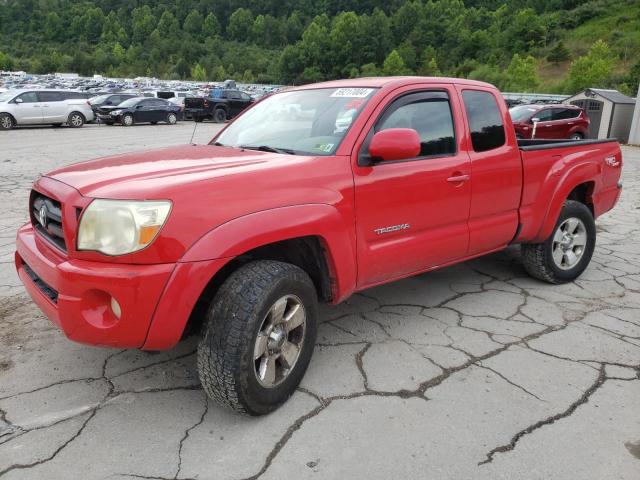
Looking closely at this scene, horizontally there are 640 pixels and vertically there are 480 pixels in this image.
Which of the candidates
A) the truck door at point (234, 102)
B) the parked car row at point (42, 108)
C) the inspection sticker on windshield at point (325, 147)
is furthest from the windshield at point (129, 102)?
the inspection sticker on windshield at point (325, 147)

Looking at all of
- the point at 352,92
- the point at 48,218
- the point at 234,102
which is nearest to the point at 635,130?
the point at 234,102

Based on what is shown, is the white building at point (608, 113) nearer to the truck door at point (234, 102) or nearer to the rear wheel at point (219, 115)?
the truck door at point (234, 102)

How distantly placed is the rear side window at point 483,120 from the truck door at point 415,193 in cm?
15

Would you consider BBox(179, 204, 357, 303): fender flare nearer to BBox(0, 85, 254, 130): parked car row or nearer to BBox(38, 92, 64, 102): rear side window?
BBox(0, 85, 254, 130): parked car row

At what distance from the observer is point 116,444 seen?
2.40 meters

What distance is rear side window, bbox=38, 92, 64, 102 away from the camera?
66.1 ft

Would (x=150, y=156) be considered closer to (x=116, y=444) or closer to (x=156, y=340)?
(x=156, y=340)

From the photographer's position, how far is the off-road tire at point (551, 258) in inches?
173

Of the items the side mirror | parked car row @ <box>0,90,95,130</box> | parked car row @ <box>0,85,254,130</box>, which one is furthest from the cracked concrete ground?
parked car row @ <box>0,90,95,130</box>

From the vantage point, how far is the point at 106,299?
2.30 meters

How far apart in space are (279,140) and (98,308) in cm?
153

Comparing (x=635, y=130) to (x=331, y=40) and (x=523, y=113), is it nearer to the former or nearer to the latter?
(x=523, y=113)

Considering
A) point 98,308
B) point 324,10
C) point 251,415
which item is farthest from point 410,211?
point 324,10

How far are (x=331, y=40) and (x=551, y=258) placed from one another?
122191 mm
